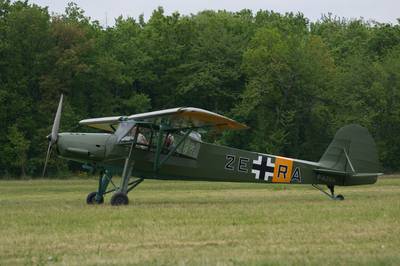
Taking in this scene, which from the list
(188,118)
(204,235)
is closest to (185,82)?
(188,118)

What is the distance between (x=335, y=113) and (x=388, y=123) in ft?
11.6

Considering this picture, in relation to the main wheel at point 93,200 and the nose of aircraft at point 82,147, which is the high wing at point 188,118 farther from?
the main wheel at point 93,200

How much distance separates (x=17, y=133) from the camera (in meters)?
45.2

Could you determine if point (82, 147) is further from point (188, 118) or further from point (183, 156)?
point (188, 118)

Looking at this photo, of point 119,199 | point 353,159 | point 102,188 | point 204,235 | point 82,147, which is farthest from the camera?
point 353,159

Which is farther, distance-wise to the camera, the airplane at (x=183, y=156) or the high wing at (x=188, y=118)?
the airplane at (x=183, y=156)

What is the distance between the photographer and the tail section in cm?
2066

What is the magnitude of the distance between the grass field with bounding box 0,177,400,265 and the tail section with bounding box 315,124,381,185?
266 cm

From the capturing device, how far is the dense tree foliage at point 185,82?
47.5 m

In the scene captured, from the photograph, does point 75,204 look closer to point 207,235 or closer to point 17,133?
point 207,235

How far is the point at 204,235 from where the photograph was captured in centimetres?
1251

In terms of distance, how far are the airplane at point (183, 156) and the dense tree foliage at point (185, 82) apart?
960 inches

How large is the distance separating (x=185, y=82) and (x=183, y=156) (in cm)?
3502

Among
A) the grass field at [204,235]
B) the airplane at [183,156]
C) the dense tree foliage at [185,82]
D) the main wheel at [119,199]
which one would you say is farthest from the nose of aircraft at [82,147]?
the dense tree foliage at [185,82]
